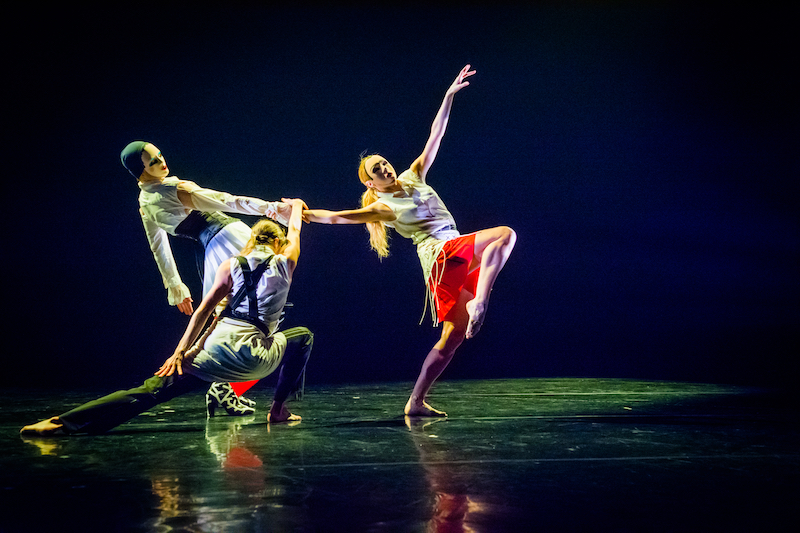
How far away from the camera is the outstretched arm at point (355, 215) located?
317cm

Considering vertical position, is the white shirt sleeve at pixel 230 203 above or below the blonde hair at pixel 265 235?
above

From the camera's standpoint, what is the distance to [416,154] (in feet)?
16.7

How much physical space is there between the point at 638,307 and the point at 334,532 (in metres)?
4.70

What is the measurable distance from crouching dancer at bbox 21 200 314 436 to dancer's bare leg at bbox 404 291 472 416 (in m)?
0.66

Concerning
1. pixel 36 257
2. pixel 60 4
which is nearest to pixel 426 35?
pixel 60 4

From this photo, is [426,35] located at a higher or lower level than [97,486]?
higher

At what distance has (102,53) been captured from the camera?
4.86 meters

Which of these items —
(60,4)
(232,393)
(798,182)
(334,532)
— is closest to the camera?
(334,532)

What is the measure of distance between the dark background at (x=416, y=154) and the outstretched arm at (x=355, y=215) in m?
1.85

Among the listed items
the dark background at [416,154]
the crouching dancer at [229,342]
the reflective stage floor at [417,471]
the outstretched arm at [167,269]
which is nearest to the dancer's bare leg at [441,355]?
the reflective stage floor at [417,471]

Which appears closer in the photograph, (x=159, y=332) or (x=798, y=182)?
(x=159, y=332)

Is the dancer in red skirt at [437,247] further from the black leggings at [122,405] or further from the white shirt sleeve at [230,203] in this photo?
the black leggings at [122,405]

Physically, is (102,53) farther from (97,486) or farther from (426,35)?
(97,486)

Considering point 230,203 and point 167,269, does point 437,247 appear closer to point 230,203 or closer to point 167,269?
point 230,203
